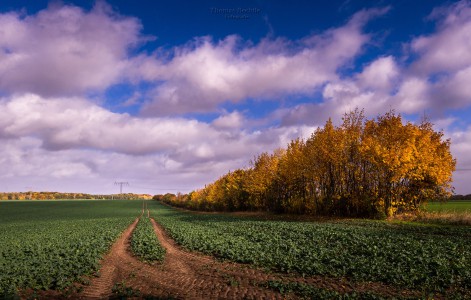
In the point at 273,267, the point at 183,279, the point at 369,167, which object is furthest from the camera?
the point at 369,167

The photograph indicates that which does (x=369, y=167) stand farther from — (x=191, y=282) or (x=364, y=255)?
(x=191, y=282)

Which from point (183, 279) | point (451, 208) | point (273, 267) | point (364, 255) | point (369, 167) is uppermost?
point (369, 167)

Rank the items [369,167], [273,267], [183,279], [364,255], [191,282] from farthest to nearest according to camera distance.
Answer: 1. [369,167]
2. [364,255]
3. [273,267]
4. [183,279]
5. [191,282]

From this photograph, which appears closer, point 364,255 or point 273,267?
point 273,267

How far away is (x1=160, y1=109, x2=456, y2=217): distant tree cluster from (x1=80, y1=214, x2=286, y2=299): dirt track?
108 ft

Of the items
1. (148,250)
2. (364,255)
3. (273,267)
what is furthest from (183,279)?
(364,255)

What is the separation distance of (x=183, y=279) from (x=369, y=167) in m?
40.3

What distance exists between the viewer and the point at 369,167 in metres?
50.4

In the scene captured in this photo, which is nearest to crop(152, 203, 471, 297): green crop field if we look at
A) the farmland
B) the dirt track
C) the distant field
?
the farmland

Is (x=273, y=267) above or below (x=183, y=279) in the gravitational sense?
above

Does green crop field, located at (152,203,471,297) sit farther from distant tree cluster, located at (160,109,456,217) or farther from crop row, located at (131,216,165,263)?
distant tree cluster, located at (160,109,456,217)

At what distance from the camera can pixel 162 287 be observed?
1714 cm

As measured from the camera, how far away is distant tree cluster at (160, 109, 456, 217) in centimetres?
4575

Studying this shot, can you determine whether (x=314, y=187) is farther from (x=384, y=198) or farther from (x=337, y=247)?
(x=337, y=247)
